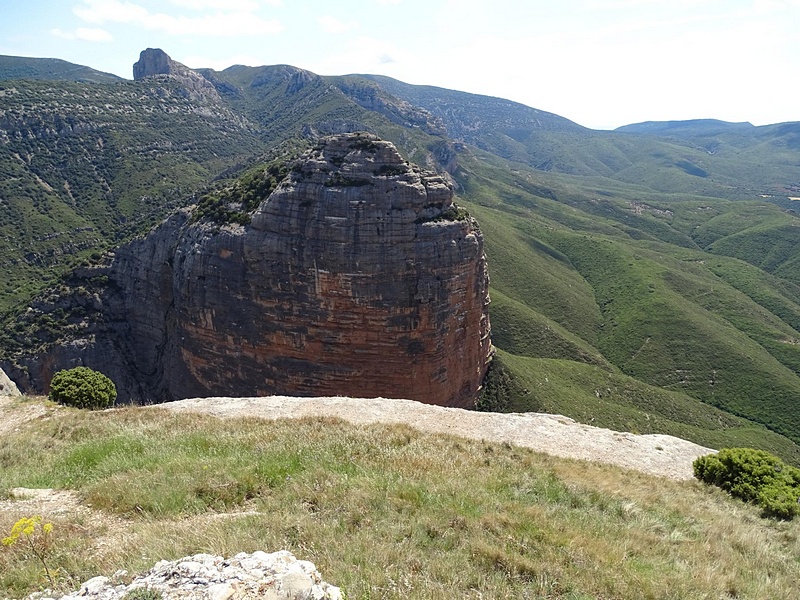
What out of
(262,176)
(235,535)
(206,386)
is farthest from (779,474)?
(262,176)

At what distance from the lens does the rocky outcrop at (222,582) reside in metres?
5.03

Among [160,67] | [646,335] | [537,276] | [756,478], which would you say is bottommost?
[646,335]

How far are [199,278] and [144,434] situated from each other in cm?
2418

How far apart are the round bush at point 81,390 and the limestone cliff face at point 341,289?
12.2 m

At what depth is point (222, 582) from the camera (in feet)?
17.1

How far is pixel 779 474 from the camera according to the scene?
15.5 m

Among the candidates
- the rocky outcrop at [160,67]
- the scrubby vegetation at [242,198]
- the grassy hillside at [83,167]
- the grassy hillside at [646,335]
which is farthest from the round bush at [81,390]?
the rocky outcrop at [160,67]

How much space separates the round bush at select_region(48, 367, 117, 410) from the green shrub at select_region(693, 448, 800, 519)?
961 inches

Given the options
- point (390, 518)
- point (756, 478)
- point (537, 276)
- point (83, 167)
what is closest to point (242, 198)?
point (390, 518)

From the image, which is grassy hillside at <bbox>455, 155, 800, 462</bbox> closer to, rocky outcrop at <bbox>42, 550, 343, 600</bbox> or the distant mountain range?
the distant mountain range

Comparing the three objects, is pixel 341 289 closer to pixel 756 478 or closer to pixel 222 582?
pixel 756 478

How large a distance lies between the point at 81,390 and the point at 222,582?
820 inches

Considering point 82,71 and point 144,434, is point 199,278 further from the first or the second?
point 82,71

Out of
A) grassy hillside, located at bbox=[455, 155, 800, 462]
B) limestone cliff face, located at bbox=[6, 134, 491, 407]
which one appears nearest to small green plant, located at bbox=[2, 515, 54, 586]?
limestone cliff face, located at bbox=[6, 134, 491, 407]
